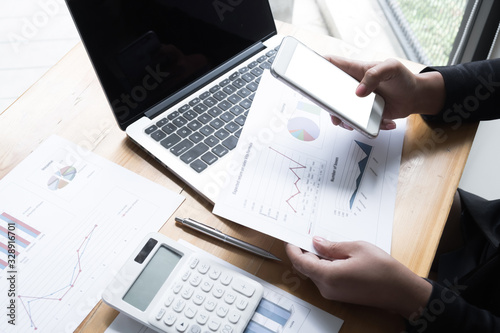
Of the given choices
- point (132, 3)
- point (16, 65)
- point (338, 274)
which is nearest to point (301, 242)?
point (338, 274)

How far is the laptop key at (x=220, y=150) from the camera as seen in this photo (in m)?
0.63

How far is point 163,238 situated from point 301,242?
17cm

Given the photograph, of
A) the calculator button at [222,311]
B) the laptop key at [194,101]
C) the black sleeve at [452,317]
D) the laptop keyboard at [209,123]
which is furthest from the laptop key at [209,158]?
the black sleeve at [452,317]

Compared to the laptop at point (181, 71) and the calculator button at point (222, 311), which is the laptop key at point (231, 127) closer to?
the laptop at point (181, 71)

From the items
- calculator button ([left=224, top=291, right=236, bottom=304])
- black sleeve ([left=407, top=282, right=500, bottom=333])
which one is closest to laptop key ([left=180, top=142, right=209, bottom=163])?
calculator button ([left=224, top=291, right=236, bottom=304])

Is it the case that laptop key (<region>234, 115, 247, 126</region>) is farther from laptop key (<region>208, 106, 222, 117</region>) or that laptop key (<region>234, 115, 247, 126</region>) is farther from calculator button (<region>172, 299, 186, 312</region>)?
calculator button (<region>172, 299, 186, 312</region>)

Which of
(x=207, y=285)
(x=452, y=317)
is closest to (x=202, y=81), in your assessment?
(x=207, y=285)

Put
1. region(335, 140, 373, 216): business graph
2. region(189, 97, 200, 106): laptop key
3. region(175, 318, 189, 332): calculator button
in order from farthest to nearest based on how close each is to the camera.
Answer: region(189, 97, 200, 106): laptop key, region(335, 140, 373, 216): business graph, region(175, 318, 189, 332): calculator button

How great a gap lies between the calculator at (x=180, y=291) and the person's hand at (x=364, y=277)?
0.07 meters

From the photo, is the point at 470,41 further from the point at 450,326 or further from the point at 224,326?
the point at 224,326

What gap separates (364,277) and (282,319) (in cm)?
11

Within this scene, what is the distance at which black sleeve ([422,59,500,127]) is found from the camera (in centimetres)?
70

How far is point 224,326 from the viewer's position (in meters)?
0.49

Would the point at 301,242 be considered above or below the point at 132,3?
below
